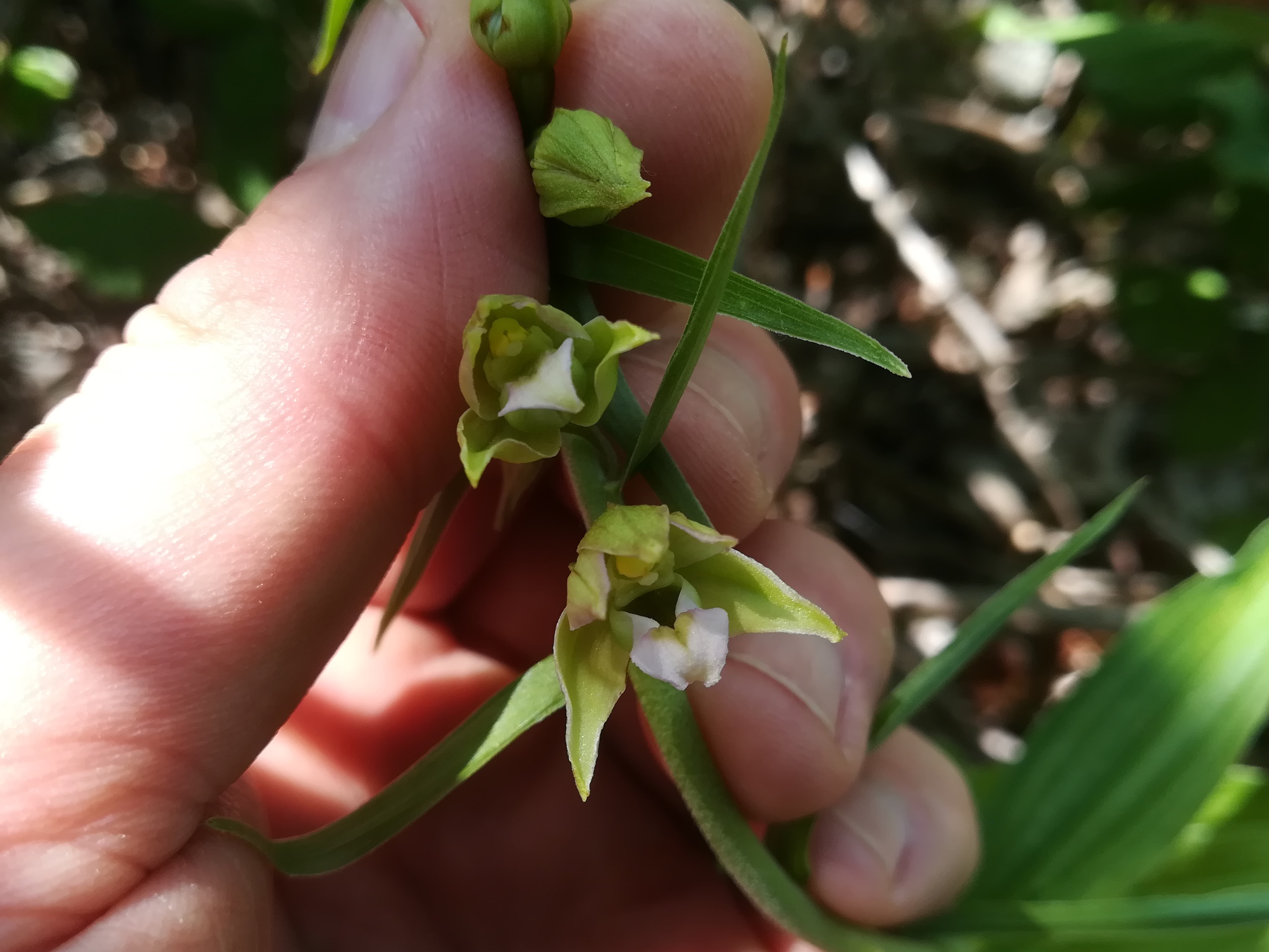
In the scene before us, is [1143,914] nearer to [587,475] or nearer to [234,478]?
[587,475]

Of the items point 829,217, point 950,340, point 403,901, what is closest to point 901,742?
point 403,901

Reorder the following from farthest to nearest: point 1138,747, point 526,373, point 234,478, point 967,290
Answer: point 967,290
point 1138,747
point 234,478
point 526,373

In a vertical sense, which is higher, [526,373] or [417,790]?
[526,373]

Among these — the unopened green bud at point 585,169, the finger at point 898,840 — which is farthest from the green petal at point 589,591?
the finger at point 898,840

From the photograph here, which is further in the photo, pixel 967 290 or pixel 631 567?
pixel 967 290

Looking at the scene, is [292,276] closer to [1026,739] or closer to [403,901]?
[403,901]

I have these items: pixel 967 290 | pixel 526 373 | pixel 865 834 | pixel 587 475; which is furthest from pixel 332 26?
pixel 967 290

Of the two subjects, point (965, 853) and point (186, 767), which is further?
point (965, 853)
